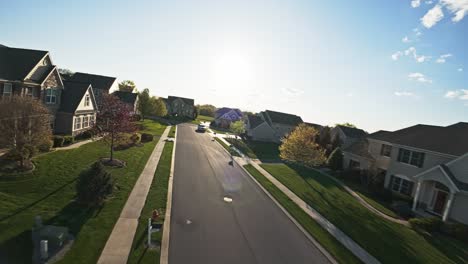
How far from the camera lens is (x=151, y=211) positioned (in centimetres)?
1512

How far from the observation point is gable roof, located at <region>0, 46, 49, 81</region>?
25.0m

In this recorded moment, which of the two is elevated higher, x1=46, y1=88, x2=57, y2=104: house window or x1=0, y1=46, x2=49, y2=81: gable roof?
x1=0, y1=46, x2=49, y2=81: gable roof

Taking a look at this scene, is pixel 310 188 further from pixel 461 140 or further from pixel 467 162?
pixel 461 140

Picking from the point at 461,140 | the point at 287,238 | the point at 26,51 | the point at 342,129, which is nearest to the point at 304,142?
the point at 461,140

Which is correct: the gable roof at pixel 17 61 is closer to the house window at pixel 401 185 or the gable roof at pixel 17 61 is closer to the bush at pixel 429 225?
the bush at pixel 429 225

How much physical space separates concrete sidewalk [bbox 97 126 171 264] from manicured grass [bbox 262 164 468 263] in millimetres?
12123

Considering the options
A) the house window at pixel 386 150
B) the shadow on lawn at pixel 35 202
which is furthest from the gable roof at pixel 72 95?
the house window at pixel 386 150

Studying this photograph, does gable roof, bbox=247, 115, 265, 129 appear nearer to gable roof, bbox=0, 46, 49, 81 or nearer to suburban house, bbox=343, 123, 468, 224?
suburban house, bbox=343, 123, 468, 224

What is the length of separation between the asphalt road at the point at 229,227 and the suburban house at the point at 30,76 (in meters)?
17.1

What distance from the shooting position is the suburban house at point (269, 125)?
60559mm

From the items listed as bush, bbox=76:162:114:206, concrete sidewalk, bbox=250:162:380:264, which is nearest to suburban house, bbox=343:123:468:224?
concrete sidewalk, bbox=250:162:380:264

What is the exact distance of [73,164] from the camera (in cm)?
2152

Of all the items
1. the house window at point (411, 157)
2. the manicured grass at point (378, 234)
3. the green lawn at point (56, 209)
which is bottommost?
the manicured grass at point (378, 234)

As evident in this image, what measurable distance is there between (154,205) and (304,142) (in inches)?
868
